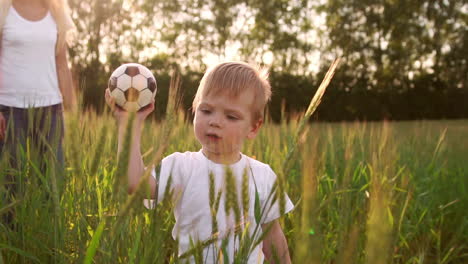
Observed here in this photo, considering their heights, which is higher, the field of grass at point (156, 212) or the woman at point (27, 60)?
the woman at point (27, 60)

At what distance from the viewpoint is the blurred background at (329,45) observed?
22.2m

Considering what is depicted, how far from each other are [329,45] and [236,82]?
24.4 meters

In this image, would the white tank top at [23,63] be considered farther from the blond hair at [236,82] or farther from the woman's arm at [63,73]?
the blond hair at [236,82]

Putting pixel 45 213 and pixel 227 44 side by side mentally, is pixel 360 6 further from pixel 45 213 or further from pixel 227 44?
pixel 45 213

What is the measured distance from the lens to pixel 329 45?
→ 25.1 m

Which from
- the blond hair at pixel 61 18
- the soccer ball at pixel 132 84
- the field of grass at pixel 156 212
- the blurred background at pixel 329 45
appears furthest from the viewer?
the blurred background at pixel 329 45

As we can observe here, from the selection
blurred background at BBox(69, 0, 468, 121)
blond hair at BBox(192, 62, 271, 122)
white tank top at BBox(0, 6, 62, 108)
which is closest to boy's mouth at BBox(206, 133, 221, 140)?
blond hair at BBox(192, 62, 271, 122)

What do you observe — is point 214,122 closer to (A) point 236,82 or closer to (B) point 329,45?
(A) point 236,82

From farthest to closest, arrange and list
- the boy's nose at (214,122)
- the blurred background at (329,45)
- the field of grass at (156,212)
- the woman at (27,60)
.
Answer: the blurred background at (329,45) → the woman at (27,60) → the boy's nose at (214,122) → the field of grass at (156,212)

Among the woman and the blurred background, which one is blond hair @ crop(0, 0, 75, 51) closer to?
the woman

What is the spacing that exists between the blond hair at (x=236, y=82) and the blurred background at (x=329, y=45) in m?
19.3

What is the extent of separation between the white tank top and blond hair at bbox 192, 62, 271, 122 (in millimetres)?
1225

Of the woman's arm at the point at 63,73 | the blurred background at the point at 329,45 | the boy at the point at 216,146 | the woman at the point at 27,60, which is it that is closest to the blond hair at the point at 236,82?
the boy at the point at 216,146

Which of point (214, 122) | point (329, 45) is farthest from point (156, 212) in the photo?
point (329, 45)
